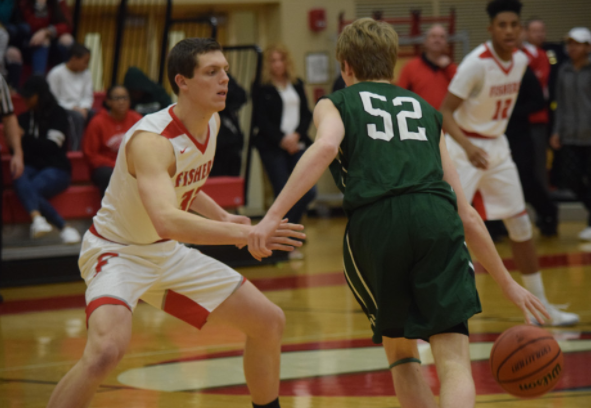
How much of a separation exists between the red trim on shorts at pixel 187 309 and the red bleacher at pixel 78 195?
4852 millimetres

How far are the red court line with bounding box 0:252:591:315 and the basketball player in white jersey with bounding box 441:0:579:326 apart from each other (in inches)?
85.7

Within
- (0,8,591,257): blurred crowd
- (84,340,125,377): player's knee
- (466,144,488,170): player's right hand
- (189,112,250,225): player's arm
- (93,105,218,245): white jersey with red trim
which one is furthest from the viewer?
(0,8,591,257): blurred crowd

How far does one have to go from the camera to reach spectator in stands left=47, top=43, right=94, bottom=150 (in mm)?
8953

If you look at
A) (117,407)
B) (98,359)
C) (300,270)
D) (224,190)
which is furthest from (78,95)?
(98,359)

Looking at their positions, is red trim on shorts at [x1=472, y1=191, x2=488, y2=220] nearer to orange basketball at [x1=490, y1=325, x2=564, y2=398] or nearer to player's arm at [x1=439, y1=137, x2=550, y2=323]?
orange basketball at [x1=490, y1=325, x2=564, y2=398]

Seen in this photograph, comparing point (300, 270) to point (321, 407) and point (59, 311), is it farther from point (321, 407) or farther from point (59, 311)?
point (321, 407)

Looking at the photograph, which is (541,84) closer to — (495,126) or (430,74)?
(430,74)

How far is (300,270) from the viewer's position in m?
8.22

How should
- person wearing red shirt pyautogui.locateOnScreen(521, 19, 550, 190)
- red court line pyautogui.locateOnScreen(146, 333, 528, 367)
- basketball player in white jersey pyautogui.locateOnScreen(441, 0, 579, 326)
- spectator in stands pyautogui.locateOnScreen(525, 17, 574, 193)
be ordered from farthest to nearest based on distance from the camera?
1. spectator in stands pyautogui.locateOnScreen(525, 17, 574, 193)
2. person wearing red shirt pyautogui.locateOnScreen(521, 19, 550, 190)
3. basketball player in white jersey pyautogui.locateOnScreen(441, 0, 579, 326)
4. red court line pyautogui.locateOnScreen(146, 333, 528, 367)

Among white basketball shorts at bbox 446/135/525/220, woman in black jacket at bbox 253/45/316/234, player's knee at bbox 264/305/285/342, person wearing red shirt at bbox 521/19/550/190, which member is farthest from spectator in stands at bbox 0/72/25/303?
person wearing red shirt at bbox 521/19/550/190

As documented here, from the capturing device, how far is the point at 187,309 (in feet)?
11.7

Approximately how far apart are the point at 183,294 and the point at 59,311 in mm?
3437

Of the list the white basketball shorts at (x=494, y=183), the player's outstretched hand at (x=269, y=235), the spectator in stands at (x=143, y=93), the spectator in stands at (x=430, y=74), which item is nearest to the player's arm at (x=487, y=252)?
the player's outstretched hand at (x=269, y=235)

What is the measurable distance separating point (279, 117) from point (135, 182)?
5.50 meters
